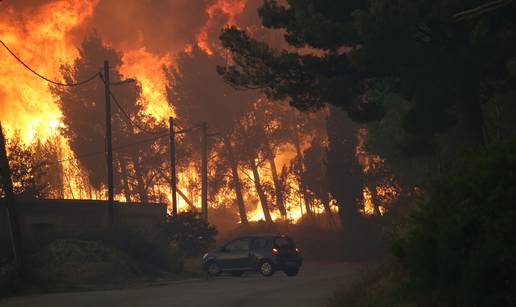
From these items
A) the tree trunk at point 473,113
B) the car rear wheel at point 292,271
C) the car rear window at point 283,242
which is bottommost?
the car rear wheel at point 292,271

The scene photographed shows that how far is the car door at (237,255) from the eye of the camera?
39031 mm

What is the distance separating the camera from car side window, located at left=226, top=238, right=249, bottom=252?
39.3m

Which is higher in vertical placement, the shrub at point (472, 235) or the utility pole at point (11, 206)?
the utility pole at point (11, 206)

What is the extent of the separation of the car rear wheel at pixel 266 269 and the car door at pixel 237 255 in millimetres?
720

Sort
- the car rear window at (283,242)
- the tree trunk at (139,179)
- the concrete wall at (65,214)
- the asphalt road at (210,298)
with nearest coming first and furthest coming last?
the asphalt road at (210,298)
the car rear window at (283,242)
the concrete wall at (65,214)
the tree trunk at (139,179)

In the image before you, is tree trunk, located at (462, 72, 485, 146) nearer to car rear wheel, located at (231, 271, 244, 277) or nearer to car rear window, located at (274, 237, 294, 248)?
car rear window, located at (274, 237, 294, 248)

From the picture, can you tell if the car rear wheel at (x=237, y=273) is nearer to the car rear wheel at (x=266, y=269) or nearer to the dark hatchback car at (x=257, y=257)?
the dark hatchback car at (x=257, y=257)

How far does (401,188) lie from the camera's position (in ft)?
213

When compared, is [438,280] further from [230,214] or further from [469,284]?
[230,214]

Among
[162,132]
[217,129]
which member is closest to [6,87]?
[162,132]

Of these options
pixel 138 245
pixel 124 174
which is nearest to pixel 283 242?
pixel 138 245

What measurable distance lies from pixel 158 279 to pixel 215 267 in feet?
11.2

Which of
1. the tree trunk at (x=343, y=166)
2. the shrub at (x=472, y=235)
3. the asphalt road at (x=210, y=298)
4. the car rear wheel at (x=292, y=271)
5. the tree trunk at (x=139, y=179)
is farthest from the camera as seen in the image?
the tree trunk at (x=139, y=179)

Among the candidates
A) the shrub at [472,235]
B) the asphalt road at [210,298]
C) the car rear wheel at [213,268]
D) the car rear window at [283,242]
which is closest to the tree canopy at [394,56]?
the asphalt road at [210,298]
